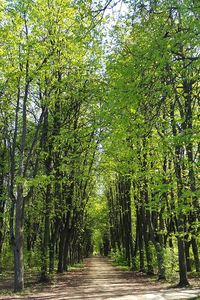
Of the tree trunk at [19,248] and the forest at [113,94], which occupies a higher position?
the forest at [113,94]

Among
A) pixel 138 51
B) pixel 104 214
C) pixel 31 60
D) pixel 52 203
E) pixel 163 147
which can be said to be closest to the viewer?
pixel 138 51

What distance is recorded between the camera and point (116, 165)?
21656mm

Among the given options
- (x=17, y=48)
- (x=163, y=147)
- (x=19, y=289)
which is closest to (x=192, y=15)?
(x=163, y=147)

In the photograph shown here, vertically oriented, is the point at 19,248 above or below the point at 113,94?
below

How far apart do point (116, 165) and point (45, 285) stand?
829cm

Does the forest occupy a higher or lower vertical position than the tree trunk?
higher

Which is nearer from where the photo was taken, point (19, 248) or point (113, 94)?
point (113, 94)

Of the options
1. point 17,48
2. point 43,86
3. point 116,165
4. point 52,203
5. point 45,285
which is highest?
point 17,48

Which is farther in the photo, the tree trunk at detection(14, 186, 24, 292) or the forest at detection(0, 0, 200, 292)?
the tree trunk at detection(14, 186, 24, 292)

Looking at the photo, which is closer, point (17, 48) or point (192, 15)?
point (192, 15)

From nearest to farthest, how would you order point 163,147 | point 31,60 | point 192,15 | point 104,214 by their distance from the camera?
point 192,15 < point 163,147 < point 31,60 < point 104,214

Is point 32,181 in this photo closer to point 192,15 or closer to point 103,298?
point 103,298

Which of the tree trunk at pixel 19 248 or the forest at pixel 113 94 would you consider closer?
the forest at pixel 113 94

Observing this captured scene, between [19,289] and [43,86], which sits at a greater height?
[43,86]
